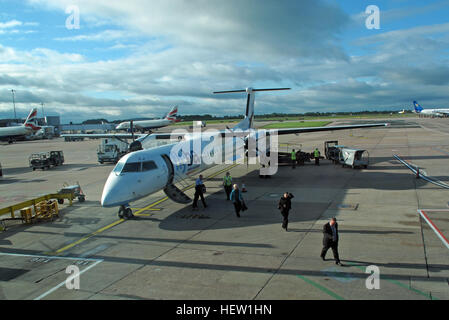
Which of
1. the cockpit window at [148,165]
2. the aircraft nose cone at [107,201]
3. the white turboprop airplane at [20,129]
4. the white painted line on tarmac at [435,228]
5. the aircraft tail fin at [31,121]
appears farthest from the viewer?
the aircraft tail fin at [31,121]

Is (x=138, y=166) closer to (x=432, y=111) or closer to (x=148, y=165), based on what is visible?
(x=148, y=165)

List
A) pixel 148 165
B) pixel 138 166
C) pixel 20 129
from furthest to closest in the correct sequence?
pixel 20 129 < pixel 148 165 < pixel 138 166

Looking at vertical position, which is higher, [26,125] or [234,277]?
[26,125]

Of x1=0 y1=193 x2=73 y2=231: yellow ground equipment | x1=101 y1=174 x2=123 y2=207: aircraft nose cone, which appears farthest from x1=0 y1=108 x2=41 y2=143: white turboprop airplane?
x1=101 y1=174 x2=123 y2=207: aircraft nose cone

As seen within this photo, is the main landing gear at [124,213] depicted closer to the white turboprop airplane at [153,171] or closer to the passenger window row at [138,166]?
the white turboprop airplane at [153,171]

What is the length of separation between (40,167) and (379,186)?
107 ft

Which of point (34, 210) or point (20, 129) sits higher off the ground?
point (20, 129)

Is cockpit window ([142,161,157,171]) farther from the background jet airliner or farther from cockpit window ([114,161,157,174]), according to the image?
the background jet airliner

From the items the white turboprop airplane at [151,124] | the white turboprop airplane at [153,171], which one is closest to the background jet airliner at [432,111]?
the white turboprop airplane at [151,124]

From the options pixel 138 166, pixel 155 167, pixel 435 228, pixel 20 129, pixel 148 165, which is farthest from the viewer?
pixel 20 129

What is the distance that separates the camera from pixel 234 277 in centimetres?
925

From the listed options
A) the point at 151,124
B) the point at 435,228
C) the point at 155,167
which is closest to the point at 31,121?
the point at 151,124
